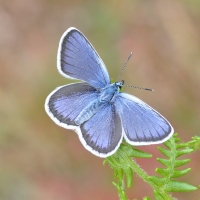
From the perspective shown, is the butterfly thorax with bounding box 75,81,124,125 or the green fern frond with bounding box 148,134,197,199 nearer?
the green fern frond with bounding box 148,134,197,199

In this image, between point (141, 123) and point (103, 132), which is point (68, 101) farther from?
point (141, 123)

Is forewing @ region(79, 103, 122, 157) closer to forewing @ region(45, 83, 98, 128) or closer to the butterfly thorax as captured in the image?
the butterfly thorax

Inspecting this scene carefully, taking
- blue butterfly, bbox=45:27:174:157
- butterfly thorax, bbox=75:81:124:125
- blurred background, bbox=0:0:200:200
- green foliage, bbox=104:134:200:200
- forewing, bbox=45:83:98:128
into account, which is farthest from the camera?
blurred background, bbox=0:0:200:200

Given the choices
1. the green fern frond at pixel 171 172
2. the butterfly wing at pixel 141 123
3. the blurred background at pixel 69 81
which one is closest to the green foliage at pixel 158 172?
the green fern frond at pixel 171 172

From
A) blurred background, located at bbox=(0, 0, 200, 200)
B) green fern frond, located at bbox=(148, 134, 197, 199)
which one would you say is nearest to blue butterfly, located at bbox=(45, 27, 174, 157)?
green fern frond, located at bbox=(148, 134, 197, 199)

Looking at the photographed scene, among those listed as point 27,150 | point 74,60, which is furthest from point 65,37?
point 27,150

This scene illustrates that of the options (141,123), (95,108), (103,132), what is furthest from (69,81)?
(141,123)

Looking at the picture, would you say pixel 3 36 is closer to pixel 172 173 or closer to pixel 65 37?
pixel 65 37
